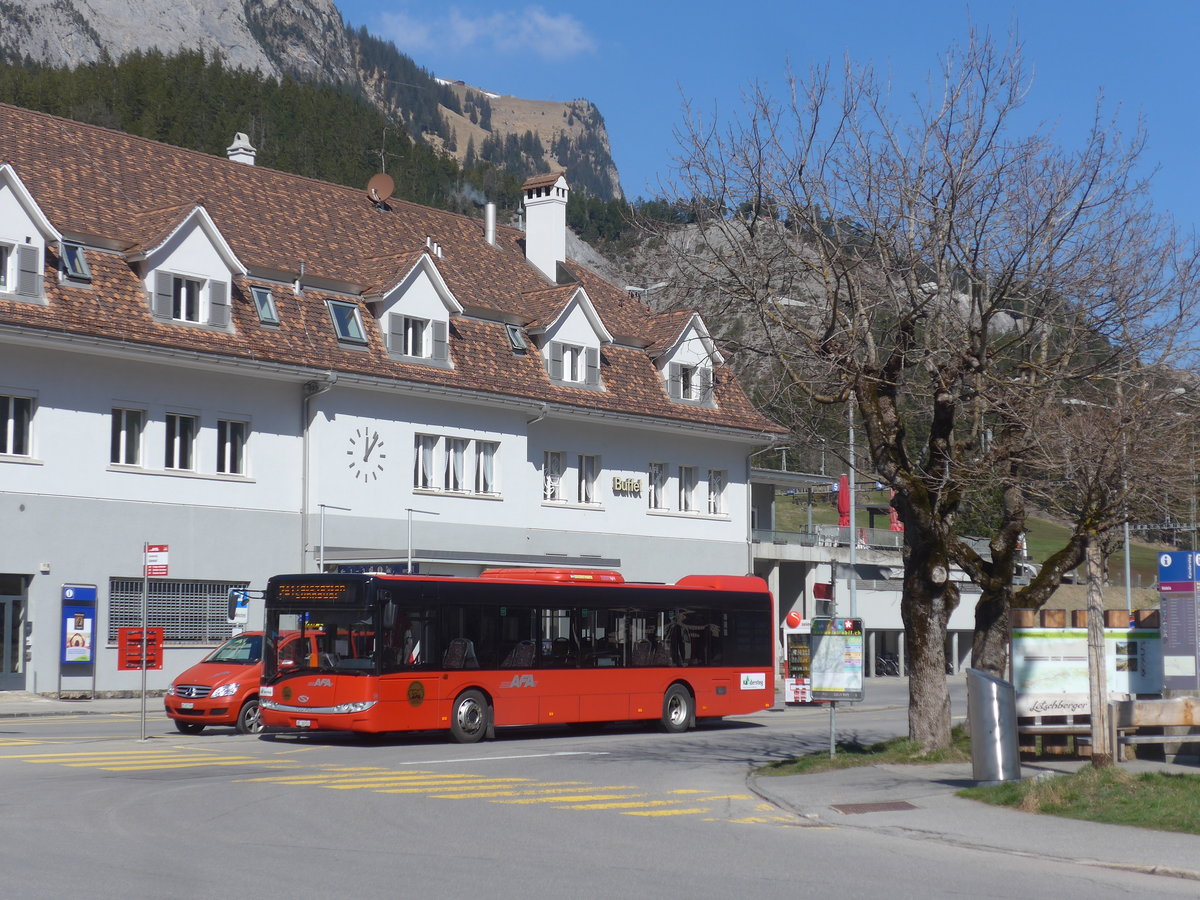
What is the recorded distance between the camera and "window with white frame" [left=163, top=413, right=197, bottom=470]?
1391 inches

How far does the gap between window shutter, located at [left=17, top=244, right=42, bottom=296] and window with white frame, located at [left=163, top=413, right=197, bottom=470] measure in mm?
4361

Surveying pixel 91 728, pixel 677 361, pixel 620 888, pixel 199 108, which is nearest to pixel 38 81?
pixel 199 108

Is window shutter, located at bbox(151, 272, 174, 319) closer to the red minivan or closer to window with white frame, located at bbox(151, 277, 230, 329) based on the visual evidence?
window with white frame, located at bbox(151, 277, 230, 329)

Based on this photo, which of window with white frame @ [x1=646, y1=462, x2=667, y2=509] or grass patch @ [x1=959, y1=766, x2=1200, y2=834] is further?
window with white frame @ [x1=646, y1=462, x2=667, y2=509]

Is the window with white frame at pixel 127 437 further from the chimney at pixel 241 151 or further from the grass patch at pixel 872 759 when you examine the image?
the grass patch at pixel 872 759

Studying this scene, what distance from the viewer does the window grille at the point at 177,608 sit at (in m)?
34.5

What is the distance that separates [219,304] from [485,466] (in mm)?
9320

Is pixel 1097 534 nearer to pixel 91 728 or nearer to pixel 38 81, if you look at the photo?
pixel 91 728

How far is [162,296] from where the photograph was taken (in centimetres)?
3503

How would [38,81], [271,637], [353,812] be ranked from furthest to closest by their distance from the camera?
[38,81]
[271,637]
[353,812]

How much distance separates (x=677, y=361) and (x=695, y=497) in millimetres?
4353

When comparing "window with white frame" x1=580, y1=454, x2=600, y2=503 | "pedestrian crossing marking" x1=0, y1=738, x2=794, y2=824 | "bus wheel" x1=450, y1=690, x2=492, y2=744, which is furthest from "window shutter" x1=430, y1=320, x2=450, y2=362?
"pedestrian crossing marking" x1=0, y1=738, x2=794, y2=824

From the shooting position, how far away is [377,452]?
39.3 m

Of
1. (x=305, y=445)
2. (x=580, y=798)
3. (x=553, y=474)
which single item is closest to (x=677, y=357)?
(x=553, y=474)
